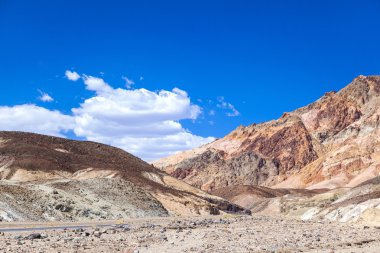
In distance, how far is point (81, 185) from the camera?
2776 inches

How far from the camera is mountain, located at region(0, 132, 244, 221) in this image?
55500 mm

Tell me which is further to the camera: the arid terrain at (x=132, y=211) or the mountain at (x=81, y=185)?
the mountain at (x=81, y=185)

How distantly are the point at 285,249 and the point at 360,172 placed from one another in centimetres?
16128

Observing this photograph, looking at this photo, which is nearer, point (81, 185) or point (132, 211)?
point (132, 211)

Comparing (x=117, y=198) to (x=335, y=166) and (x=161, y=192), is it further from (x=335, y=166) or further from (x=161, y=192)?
(x=335, y=166)

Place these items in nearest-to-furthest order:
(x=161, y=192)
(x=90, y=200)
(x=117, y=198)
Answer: (x=90, y=200), (x=117, y=198), (x=161, y=192)

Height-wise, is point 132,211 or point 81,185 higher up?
point 81,185

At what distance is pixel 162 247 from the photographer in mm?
25797

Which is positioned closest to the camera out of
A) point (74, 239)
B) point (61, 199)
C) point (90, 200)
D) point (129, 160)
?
point (74, 239)

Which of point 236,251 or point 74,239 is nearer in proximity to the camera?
point 236,251

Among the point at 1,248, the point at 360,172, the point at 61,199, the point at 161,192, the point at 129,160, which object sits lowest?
the point at 1,248

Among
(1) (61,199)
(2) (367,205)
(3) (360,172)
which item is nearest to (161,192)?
(1) (61,199)

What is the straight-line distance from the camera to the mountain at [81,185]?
55500mm

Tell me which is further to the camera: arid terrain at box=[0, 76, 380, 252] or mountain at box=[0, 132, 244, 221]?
mountain at box=[0, 132, 244, 221]
